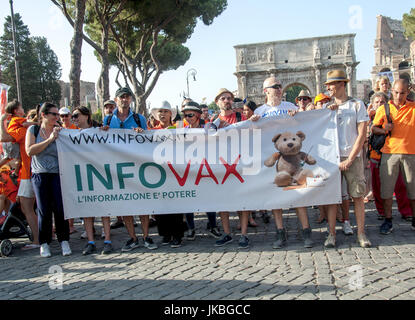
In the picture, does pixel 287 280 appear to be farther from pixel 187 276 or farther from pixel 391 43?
pixel 391 43

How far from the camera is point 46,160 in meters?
5.44

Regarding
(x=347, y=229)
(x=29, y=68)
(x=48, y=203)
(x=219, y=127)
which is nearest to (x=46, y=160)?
(x=48, y=203)

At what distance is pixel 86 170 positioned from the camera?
5496 millimetres

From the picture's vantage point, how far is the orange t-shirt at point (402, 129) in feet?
17.6

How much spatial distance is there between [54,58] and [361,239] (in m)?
59.3

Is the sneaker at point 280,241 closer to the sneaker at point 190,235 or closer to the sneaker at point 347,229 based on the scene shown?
the sneaker at point 347,229

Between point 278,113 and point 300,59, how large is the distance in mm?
41946

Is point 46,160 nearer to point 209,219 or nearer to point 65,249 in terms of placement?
point 65,249

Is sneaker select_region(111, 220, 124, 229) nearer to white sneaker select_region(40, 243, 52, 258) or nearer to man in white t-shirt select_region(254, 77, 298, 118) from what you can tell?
white sneaker select_region(40, 243, 52, 258)

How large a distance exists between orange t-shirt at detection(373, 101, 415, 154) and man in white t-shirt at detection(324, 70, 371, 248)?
0.75 metres

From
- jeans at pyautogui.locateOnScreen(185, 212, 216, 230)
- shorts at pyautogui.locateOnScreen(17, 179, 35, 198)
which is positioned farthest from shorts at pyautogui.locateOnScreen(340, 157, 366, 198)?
shorts at pyautogui.locateOnScreen(17, 179, 35, 198)

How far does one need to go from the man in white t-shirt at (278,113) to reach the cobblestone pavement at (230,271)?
0.15 m

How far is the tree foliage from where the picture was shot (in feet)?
159

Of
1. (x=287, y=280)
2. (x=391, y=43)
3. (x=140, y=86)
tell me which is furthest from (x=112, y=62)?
(x=391, y=43)
